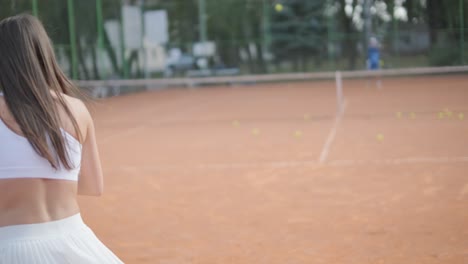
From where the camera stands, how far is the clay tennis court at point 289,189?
3975 millimetres

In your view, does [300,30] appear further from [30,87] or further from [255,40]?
[30,87]

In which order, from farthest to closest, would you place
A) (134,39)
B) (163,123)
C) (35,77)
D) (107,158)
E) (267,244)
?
1. (134,39)
2. (163,123)
3. (107,158)
4. (267,244)
5. (35,77)

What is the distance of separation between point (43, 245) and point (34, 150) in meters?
0.22

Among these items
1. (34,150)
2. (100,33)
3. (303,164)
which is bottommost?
(303,164)

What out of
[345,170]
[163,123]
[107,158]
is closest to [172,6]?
[163,123]

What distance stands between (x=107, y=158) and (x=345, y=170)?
290cm

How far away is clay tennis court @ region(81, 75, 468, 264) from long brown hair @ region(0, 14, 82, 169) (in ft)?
7.50

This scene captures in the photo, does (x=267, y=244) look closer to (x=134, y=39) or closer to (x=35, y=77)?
Answer: (x=35, y=77)

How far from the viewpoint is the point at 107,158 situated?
26.1 ft

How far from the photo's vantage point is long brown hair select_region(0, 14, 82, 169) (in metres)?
1.57

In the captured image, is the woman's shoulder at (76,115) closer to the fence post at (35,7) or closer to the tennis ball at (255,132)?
the tennis ball at (255,132)

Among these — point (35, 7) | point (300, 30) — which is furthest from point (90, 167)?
point (300, 30)

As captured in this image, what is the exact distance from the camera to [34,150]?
1591 mm

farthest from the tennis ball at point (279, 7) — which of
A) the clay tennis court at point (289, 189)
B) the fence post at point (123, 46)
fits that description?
the clay tennis court at point (289, 189)
